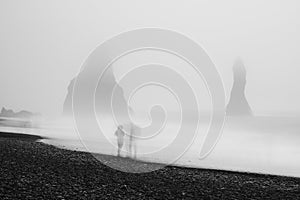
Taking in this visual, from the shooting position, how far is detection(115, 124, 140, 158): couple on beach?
24.9 metres

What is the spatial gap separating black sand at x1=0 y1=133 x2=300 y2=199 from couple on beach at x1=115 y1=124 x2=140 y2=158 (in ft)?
20.9

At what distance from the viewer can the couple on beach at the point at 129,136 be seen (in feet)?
81.8

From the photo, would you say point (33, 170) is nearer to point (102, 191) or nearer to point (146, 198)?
point (102, 191)

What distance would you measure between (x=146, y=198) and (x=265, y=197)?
473cm

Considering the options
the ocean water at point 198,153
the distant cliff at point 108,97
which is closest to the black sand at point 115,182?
the ocean water at point 198,153

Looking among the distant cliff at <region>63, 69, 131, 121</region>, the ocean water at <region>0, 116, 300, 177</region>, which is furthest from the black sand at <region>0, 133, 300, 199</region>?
the distant cliff at <region>63, 69, 131, 121</region>

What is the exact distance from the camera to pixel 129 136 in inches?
1100

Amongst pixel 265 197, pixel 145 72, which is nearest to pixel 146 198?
pixel 265 197

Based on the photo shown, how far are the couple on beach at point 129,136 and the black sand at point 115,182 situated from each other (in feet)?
20.9

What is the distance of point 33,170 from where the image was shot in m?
14.8

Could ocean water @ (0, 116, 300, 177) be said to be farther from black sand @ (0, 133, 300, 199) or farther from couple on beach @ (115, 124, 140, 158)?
black sand @ (0, 133, 300, 199)

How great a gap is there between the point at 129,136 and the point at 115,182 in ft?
47.3

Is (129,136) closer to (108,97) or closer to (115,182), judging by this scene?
(115,182)

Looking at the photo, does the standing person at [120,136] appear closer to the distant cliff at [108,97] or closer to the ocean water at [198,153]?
the ocean water at [198,153]
